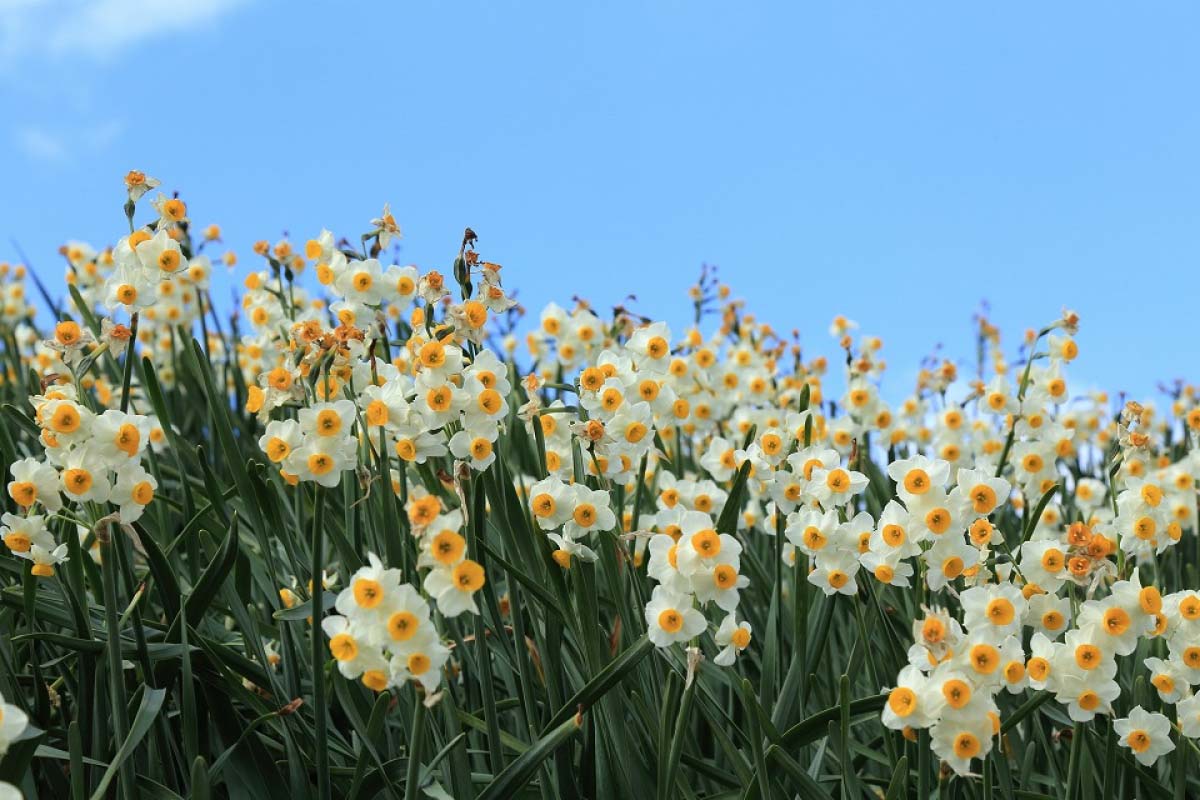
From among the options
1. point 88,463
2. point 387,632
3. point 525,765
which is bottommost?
point 525,765

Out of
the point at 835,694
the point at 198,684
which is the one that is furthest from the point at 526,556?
the point at 835,694

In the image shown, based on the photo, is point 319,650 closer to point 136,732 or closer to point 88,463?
point 136,732

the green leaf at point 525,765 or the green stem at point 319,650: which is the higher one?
the green stem at point 319,650

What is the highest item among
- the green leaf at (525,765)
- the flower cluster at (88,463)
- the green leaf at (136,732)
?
the flower cluster at (88,463)

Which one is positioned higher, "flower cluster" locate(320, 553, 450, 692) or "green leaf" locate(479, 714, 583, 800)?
"flower cluster" locate(320, 553, 450, 692)

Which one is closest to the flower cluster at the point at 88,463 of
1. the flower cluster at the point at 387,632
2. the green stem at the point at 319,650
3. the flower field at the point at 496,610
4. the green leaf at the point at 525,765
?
the flower field at the point at 496,610

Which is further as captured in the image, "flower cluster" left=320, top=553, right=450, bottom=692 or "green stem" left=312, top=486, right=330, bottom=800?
"green stem" left=312, top=486, right=330, bottom=800

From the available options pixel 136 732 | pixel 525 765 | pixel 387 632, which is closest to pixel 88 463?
pixel 136 732

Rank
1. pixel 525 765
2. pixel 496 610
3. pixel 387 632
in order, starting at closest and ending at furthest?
pixel 387 632
pixel 525 765
pixel 496 610

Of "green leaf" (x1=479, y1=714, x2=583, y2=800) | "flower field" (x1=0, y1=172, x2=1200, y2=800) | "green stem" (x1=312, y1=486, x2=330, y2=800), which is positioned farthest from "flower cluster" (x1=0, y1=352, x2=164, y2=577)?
"green leaf" (x1=479, y1=714, x2=583, y2=800)

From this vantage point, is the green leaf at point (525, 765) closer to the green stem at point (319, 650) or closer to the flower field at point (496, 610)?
the flower field at point (496, 610)

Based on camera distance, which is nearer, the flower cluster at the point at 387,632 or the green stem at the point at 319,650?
the flower cluster at the point at 387,632

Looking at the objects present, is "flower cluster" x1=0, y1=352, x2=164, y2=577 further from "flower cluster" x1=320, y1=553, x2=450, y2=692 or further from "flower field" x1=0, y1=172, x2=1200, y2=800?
"flower cluster" x1=320, y1=553, x2=450, y2=692

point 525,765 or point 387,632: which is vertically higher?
point 387,632
